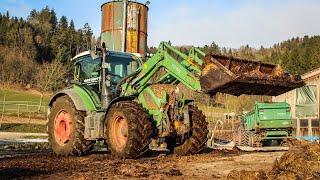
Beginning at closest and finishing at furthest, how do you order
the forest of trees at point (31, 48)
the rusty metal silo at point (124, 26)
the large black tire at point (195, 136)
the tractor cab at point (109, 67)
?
the large black tire at point (195, 136) → the tractor cab at point (109, 67) → the rusty metal silo at point (124, 26) → the forest of trees at point (31, 48)

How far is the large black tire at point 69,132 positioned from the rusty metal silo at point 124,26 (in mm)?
20158

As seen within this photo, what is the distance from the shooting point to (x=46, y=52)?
98.8 metres

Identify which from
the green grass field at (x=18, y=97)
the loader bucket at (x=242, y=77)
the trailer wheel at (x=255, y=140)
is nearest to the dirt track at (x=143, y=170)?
the loader bucket at (x=242, y=77)

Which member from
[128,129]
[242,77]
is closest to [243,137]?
[128,129]

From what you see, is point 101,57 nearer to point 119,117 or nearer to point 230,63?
point 119,117

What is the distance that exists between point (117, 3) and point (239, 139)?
1681 cm

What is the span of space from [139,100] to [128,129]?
1.22m

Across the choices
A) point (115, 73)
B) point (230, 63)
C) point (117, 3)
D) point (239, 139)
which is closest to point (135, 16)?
point (117, 3)

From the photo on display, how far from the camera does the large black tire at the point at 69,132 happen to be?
985cm

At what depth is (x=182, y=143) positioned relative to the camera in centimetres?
965

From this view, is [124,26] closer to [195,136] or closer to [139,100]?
[139,100]

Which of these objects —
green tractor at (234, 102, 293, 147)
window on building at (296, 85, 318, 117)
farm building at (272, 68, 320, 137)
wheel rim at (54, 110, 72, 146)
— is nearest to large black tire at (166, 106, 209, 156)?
wheel rim at (54, 110, 72, 146)

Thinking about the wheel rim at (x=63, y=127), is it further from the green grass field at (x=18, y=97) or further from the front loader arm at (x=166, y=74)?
the green grass field at (x=18, y=97)

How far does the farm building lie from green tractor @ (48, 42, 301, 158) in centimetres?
1378
